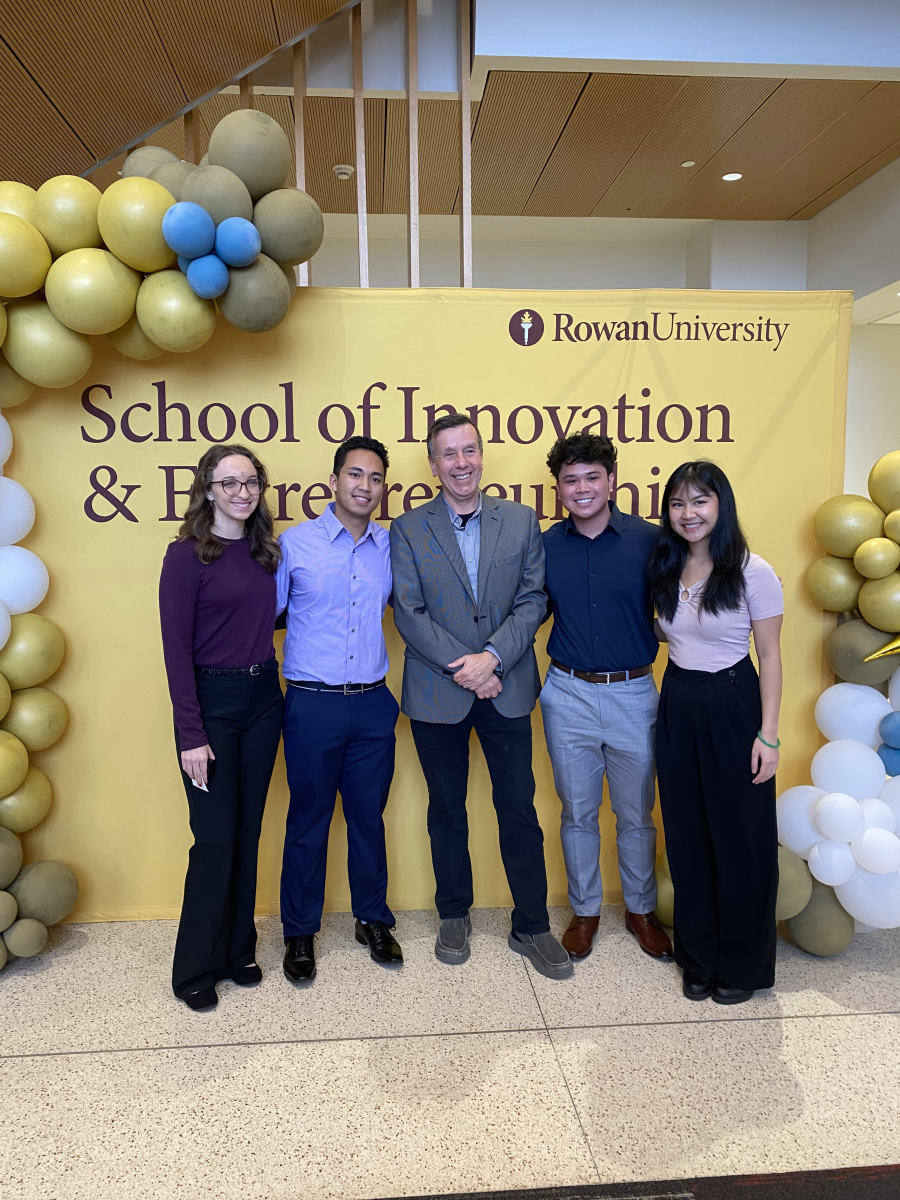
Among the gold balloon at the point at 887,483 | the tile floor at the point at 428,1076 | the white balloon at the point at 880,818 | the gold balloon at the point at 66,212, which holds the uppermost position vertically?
the gold balloon at the point at 66,212

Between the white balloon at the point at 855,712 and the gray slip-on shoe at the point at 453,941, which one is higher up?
the white balloon at the point at 855,712

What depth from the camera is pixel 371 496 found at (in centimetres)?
247

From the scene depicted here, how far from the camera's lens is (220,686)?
231 cm

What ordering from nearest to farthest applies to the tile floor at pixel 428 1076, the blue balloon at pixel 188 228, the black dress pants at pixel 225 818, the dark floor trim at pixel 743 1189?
the dark floor trim at pixel 743 1189, the tile floor at pixel 428 1076, the blue balloon at pixel 188 228, the black dress pants at pixel 225 818

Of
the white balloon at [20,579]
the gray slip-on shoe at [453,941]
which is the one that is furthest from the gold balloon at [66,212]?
the gray slip-on shoe at [453,941]

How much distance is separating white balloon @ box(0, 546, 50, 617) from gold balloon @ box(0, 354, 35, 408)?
1.66 ft

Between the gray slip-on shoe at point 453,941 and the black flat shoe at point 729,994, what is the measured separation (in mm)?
828

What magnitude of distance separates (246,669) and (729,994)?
6.03 ft

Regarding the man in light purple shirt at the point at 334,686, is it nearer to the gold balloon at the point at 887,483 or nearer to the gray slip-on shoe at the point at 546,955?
the gray slip-on shoe at the point at 546,955

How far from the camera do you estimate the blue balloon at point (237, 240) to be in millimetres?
2246

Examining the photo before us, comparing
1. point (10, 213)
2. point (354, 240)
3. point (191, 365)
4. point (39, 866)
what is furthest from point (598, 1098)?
point (354, 240)

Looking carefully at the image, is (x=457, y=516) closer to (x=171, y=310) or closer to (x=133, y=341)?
(x=171, y=310)

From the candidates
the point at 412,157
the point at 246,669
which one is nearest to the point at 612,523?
the point at 246,669

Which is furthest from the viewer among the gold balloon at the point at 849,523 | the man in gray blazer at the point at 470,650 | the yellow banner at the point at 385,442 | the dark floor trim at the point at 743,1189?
→ the yellow banner at the point at 385,442
